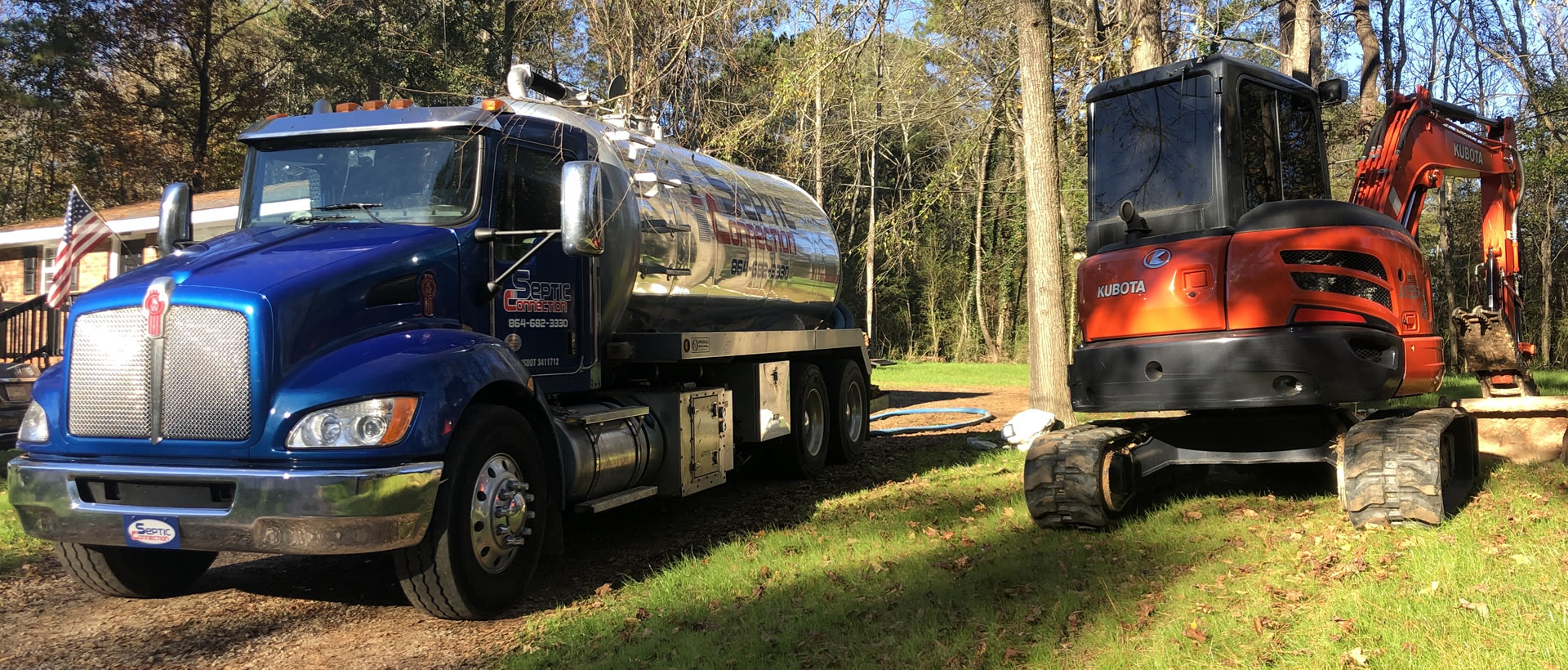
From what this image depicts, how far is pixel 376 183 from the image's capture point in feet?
21.4

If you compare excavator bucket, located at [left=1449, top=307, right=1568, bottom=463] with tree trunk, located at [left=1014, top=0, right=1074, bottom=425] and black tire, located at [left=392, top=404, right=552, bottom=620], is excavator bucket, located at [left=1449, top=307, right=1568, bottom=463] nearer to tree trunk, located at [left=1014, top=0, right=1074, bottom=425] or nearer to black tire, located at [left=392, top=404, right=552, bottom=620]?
tree trunk, located at [left=1014, top=0, right=1074, bottom=425]

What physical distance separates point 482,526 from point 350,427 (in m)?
0.92

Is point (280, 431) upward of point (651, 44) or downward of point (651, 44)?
downward

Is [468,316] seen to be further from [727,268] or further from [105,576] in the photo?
[727,268]

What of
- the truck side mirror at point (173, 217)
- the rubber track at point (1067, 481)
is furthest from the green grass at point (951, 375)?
the truck side mirror at point (173, 217)

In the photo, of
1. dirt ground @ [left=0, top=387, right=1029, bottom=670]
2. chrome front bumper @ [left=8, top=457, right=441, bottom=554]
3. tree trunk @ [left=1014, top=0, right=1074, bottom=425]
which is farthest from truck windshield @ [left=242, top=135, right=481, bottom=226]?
tree trunk @ [left=1014, top=0, right=1074, bottom=425]

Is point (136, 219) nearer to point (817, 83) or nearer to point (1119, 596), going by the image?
point (817, 83)

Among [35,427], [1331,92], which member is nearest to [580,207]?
[35,427]

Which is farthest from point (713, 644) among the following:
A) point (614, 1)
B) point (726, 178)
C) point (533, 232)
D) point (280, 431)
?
point (614, 1)

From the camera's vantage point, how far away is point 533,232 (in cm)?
641

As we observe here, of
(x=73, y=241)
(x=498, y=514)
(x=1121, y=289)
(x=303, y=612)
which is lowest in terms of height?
(x=303, y=612)

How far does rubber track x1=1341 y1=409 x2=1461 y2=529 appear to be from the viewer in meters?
6.11

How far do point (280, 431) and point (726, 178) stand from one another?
553 cm

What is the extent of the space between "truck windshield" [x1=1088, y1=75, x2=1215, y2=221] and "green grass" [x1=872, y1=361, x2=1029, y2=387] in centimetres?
1556
